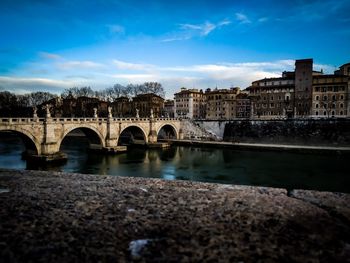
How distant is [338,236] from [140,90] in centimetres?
6421

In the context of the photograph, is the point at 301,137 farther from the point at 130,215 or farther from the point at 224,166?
the point at 130,215

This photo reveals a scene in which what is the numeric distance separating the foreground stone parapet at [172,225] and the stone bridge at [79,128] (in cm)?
2428

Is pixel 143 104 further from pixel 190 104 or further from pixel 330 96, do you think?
pixel 330 96

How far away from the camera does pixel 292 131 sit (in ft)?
140

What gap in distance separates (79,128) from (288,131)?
30.6 m

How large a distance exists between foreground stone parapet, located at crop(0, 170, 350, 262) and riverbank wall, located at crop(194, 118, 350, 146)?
39.8 m

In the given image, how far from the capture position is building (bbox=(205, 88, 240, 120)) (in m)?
69.9

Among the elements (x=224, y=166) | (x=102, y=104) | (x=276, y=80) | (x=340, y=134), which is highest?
(x=276, y=80)

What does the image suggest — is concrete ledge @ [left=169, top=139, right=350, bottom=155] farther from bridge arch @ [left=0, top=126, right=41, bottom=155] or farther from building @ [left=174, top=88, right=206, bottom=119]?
building @ [left=174, top=88, right=206, bottom=119]

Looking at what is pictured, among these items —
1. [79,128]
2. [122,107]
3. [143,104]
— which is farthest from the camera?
[122,107]

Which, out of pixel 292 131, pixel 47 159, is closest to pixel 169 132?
pixel 292 131

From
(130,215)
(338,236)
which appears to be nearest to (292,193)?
(338,236)

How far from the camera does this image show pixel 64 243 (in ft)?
8.61

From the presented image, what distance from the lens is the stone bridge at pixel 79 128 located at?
86.7 feet
